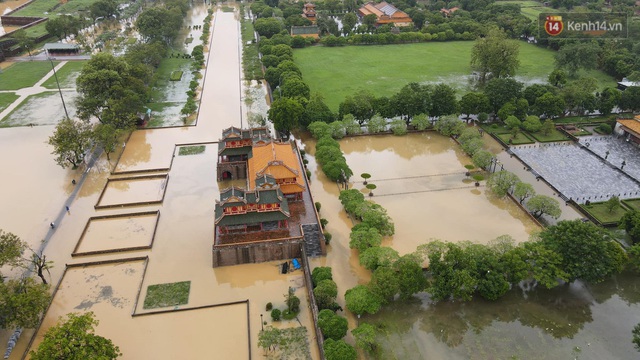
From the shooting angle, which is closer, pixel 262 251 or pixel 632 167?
pixel 262 251

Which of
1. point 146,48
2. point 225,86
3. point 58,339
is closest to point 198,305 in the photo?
point 58,339

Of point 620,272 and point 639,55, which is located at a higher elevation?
point 639,55

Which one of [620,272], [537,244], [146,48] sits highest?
[146,48]

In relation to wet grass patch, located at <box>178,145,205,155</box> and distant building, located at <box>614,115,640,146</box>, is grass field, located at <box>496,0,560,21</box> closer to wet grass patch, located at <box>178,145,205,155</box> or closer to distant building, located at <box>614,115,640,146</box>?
distant building, located at <box>614,115,640,146</box>

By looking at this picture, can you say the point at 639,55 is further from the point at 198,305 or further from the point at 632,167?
the point at 198,305

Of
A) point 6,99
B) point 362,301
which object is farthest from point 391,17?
point 362,301

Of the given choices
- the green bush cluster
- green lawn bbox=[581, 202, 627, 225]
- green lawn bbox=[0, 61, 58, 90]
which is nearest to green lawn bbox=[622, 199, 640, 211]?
green lawn bbox=[581, 202, 627, 225]

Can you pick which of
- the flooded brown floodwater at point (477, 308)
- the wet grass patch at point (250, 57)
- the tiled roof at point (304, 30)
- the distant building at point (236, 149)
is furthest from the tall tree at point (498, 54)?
the distant building at point (236, 149)
